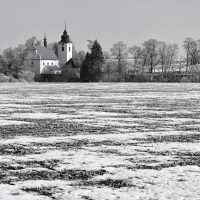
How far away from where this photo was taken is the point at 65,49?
15075 centimetres

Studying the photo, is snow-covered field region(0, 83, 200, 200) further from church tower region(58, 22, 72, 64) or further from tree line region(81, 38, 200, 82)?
church tower region(58, 22, 72, 64)

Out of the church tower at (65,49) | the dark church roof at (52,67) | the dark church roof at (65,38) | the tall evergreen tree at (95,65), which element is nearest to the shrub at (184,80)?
the tall evergreen tree at (95,65)

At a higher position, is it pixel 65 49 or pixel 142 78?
pixel 65 49

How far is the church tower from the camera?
150125 mm

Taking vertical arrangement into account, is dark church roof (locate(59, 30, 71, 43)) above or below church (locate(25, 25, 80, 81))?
above

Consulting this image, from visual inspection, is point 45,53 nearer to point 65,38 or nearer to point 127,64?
point 65,38

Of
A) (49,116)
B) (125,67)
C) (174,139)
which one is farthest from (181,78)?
Result: (174,139)

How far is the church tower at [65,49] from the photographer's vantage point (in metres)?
150

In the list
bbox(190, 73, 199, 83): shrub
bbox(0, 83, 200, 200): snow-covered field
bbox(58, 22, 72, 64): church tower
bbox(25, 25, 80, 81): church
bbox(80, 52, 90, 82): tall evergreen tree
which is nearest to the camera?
bbox(0, 83, 200, 200): snow-covered field

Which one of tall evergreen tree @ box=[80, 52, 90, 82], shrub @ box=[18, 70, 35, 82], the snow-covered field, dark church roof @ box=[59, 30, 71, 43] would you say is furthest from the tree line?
the snow-covered field

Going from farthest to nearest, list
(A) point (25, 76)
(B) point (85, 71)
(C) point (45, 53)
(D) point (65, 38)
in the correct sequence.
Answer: (D) point (65, 38) < (C) point (45, 53) < (A) point (25, 76) < (B) point (85, 71)

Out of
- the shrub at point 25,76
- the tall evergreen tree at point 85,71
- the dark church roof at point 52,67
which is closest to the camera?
the tall evergreen tree at point 85,71

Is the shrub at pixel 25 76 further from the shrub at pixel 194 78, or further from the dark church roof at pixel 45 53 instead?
the shrub at pixel 194 78

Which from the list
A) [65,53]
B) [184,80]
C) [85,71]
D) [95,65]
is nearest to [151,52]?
[85,71]
